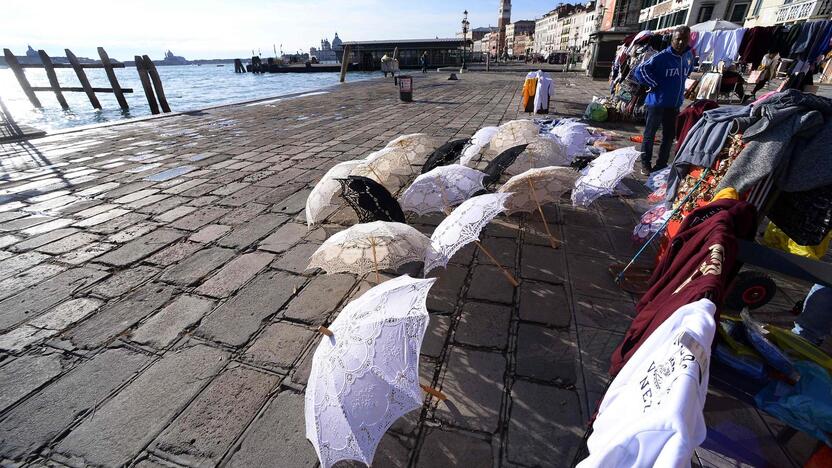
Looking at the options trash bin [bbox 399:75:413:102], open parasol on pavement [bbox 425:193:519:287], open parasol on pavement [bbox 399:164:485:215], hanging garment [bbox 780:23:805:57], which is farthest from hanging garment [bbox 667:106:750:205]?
trash bin [bbox 399:75:413:102]

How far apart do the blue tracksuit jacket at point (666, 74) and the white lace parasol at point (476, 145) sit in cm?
224

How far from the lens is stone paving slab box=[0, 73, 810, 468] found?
2119mm

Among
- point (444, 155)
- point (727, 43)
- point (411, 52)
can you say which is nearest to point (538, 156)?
point (444, 155)

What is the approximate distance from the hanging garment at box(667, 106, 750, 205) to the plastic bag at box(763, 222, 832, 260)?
3.00 feet

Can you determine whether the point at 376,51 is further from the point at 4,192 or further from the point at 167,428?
the point at 167,428

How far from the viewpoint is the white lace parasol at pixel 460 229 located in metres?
2.59

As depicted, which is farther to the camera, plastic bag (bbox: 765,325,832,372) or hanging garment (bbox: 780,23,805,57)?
hanging garment (bbox: 780,23,805,57)

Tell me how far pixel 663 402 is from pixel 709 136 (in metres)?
2.86

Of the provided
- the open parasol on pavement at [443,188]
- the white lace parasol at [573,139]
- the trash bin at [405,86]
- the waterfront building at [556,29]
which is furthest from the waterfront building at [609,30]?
the waterfront building at [556,29]

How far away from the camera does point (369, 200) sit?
3.46 metres

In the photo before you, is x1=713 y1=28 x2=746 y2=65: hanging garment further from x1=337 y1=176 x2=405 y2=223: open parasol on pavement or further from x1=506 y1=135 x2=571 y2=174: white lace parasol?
x1=337 y1=176 x2=405 y2=223: open parasol on pavement

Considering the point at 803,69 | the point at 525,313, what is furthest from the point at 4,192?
the point at 803,69

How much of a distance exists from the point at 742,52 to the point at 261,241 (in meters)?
14.6

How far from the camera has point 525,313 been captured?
301 cm
